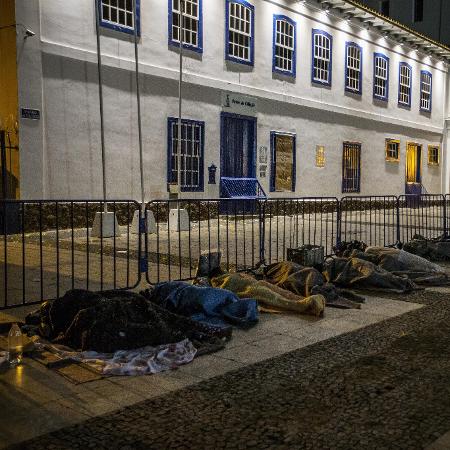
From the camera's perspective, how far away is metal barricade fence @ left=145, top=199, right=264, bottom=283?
8281mm

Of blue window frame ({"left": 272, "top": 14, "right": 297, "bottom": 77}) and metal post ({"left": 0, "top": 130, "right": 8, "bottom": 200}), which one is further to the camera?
blue window frame ({"left": 272, "top": 14, "right": 297, "bottom": 77})

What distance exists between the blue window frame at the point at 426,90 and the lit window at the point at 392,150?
324 cm

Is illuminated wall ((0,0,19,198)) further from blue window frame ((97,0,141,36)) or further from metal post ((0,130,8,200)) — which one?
blue window frame ((97,0,141,36))

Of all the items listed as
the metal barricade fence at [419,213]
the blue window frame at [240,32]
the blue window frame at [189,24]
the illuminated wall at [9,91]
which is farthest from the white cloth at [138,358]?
the blue window frame at [240,32]

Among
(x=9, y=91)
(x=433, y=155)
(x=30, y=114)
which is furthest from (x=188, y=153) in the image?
(x=433, y=155)

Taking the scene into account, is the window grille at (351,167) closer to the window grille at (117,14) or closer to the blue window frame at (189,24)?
the blue window frame at (189,24)

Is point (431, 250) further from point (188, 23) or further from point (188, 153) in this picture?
point (188, 23)

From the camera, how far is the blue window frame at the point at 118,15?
45.2 feet

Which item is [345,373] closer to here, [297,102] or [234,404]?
[234,404]

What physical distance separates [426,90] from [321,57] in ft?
30.8

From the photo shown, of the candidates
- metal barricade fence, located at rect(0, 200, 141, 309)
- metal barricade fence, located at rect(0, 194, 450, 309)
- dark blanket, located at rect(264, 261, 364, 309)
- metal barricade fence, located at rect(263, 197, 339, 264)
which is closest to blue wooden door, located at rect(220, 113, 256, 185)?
metal barricade fence, located at rect(0, 194, 450, 309)

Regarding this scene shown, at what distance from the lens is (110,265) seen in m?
9.11

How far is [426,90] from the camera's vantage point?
27.6 meters

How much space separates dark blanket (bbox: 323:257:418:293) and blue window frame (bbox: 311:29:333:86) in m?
13.7
